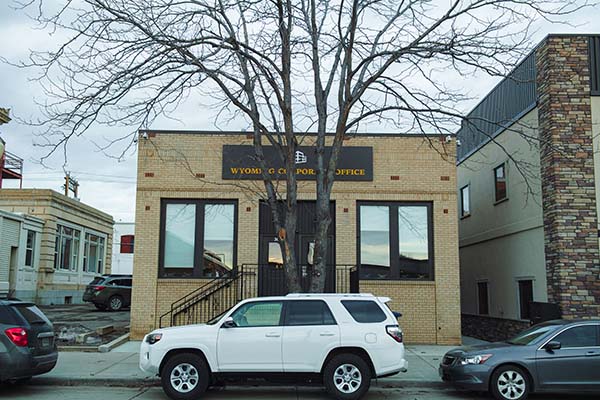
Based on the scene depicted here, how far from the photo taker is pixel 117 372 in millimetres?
12508

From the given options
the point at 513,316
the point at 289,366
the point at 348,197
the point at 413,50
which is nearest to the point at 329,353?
the point at 289,366

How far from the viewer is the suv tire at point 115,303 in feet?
87.5

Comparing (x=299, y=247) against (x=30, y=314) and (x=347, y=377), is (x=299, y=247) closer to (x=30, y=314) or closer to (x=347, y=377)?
(x=347, y=377)

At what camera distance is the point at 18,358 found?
33.8 ft

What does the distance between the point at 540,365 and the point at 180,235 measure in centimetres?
1091

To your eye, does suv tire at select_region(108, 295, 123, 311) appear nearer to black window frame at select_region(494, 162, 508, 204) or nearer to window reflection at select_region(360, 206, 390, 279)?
window reflection at select_region(360, 206, 390, 279)

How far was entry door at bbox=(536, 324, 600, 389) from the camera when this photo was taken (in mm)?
10281

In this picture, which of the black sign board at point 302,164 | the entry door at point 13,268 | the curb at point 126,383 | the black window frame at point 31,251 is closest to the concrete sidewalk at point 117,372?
the curb at point 126,383

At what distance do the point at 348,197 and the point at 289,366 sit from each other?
8.41m

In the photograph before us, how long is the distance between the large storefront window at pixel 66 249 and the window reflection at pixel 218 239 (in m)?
17.9

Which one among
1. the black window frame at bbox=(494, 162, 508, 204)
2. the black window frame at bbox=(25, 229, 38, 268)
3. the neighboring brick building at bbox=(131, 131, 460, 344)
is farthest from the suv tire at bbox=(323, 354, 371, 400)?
the black window frame at bbox=(25, 229, 38, 268)

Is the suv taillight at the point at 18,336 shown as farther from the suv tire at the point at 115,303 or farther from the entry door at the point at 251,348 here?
the suv tire at the point at 115,303

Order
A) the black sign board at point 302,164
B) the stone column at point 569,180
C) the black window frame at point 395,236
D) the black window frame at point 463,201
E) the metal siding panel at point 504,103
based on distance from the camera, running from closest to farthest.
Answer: the stone column at point 569,180, the metal siding panel at point 504,103, the black window frame at point 395,236, the black sign board at point 302,164, the black window frame at point 463,201

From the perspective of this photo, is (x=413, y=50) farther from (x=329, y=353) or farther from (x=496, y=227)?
(x=496, y=227)
